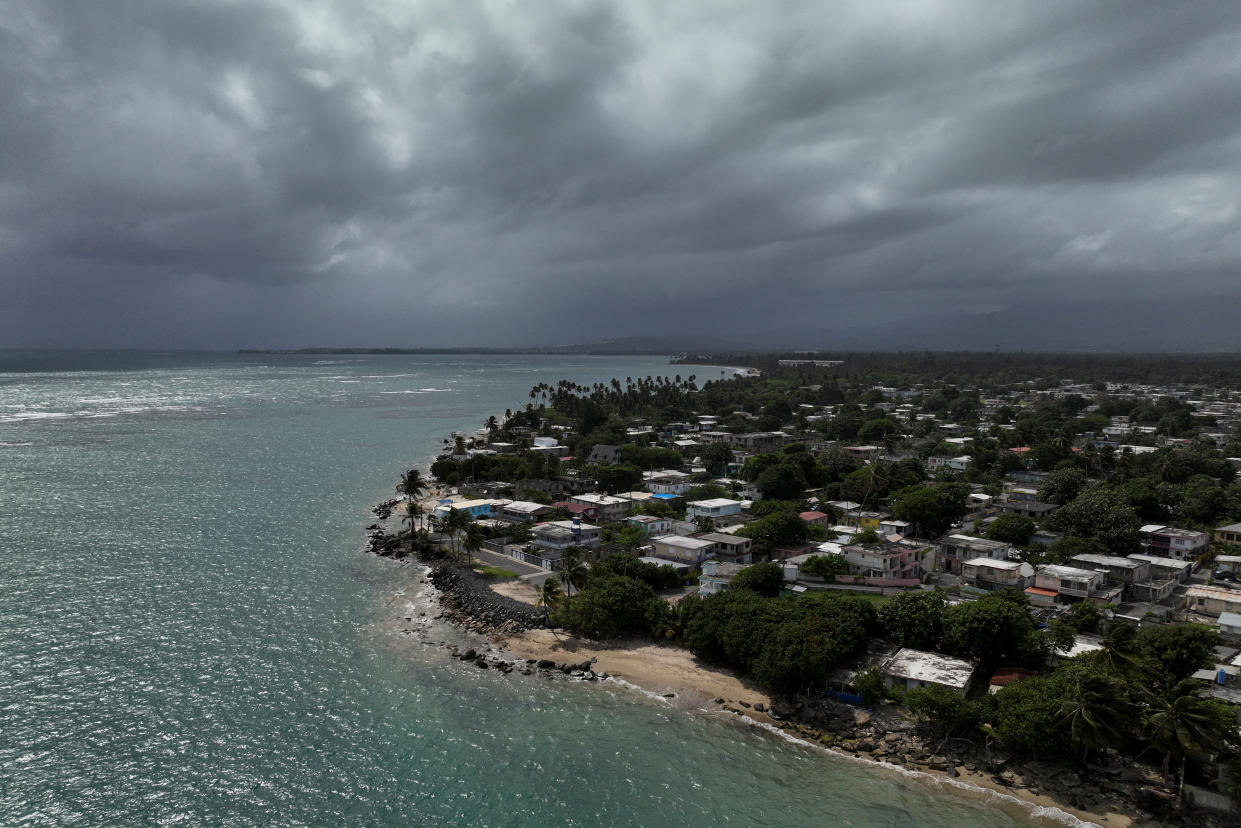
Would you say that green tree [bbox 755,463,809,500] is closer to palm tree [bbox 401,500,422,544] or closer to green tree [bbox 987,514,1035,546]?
green tree [bbox 987,514,1035,546]

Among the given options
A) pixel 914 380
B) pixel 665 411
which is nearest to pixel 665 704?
pixel 665 411

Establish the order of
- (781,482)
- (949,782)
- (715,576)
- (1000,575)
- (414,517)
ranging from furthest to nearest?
(781,482)
(414,517)
(1000,575)
(715,576)
(949,782)

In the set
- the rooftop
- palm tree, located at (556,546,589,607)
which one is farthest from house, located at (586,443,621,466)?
the rooftop

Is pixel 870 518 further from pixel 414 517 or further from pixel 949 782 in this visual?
pixel 414 517

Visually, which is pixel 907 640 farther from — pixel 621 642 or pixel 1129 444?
pixel 1129 444

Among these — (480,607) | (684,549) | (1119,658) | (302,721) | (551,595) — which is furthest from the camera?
(684,549)

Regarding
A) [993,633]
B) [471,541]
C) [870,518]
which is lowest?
[870,518]

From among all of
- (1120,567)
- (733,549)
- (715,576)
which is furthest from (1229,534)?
(715,576)

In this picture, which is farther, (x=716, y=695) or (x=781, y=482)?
(x=781, y=482)
